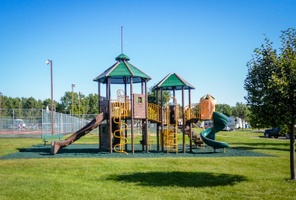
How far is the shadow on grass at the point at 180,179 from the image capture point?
33.9ft

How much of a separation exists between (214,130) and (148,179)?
1049cm

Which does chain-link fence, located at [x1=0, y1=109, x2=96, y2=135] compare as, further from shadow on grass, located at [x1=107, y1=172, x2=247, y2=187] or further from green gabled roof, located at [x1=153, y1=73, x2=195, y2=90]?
shadow on grass, located at [x1=107, y1=172, x2=247, y2=187]

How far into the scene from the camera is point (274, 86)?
9.78 meters

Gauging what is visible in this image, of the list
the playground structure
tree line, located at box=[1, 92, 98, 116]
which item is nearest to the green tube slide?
the playground structure

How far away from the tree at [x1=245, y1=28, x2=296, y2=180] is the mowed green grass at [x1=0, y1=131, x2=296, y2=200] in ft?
6.76

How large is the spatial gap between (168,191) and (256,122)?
4084mm

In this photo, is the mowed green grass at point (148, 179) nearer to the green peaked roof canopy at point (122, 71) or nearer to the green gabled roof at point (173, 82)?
the green peaked roof canopy at point (122, 71)

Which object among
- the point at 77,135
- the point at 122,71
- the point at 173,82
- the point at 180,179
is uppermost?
the point at 122,71

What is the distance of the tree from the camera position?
32.1 ft

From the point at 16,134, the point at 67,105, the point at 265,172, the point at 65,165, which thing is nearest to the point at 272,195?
the point at 265,172

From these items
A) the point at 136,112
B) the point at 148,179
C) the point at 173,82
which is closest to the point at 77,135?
the point at 136,112

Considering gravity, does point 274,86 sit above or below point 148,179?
above

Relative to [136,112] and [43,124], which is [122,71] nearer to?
[136,112]

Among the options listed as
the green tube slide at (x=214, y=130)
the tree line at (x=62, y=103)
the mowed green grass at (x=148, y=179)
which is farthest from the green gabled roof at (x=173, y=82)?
the tree line at (x=62, y=103)
